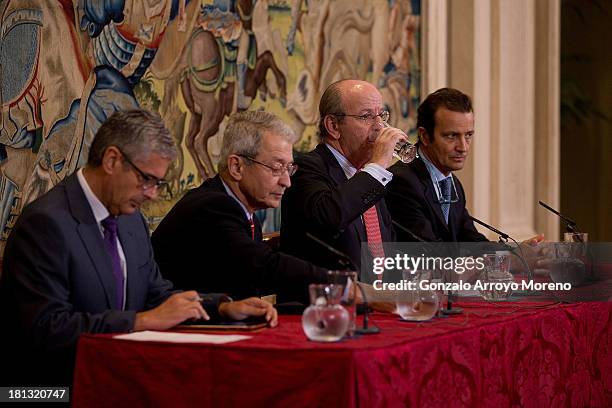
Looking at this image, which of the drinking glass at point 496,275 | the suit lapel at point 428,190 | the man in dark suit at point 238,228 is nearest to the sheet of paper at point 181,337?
the man in dark suit at point 238,228

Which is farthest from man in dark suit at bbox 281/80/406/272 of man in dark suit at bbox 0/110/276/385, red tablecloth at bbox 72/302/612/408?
man in dark suit at bbox 0/110/276/385

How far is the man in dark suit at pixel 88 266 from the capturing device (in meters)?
3.22

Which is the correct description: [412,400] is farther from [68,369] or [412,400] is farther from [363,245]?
[363,245]

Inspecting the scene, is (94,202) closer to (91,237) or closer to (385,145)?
(91,237)

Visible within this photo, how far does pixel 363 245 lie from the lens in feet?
15.5

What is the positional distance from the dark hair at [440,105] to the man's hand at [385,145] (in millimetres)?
838

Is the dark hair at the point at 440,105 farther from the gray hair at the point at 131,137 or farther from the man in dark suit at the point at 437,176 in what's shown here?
the gray hair at the point at 131,137

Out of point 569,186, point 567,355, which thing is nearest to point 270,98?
point 567,355

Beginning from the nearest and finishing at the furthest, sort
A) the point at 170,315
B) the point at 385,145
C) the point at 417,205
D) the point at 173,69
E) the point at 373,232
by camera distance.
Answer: the point at 170,315 → the point at 385,145 → the point at 373,232 → the point at 417,205 → the point at 173,69

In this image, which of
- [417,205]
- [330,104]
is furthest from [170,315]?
[417,205]

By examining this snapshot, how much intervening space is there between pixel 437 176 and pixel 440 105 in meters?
0.35

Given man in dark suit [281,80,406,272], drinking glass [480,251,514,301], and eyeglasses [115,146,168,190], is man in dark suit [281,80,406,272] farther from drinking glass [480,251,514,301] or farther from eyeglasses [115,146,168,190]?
Answer: eyeglasses [115,146,168,190]

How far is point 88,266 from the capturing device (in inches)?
133

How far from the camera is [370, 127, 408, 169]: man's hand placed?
4.60m
